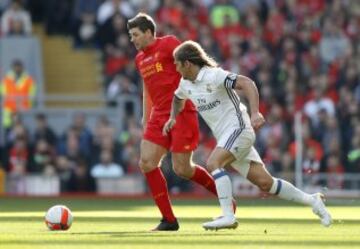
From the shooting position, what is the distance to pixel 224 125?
1437cm

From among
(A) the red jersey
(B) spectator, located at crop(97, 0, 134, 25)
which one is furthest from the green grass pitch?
(B) spectator, located at crop(97, 0, 134, 25)

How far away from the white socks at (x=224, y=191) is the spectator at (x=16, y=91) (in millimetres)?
13105

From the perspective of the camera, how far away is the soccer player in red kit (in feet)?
48.9

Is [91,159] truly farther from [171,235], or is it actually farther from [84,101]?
[171,235]

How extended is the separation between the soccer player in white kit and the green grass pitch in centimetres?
32

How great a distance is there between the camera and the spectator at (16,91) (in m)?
27.2

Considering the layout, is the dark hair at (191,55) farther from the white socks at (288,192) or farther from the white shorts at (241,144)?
the white socks at (288,192)

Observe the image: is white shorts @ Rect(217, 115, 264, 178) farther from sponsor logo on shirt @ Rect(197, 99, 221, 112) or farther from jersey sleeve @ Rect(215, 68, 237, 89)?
jersey sleeve @ Rect(215, 68, 237, 89)

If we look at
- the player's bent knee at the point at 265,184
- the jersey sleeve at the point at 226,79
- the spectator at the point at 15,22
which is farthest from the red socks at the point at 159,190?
the spectator at the point at 15,22

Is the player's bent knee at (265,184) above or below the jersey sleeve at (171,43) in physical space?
below

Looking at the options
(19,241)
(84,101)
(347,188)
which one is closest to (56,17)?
(84,101)

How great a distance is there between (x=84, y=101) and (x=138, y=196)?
4.80 metres

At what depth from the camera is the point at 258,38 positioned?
93.9 ft

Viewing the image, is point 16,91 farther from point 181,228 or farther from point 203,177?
point 181,228
